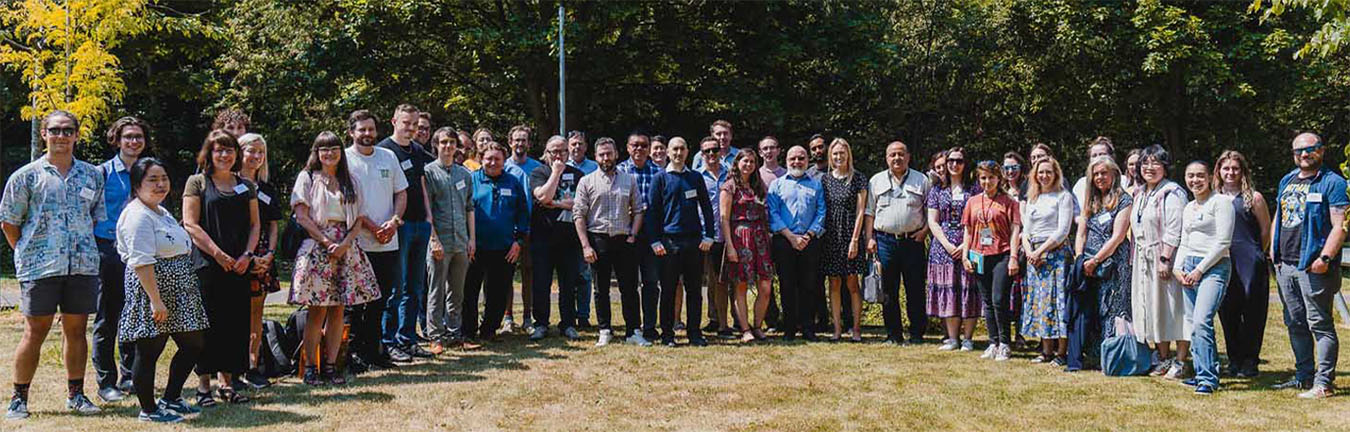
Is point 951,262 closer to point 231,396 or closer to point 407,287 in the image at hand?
point 407,287

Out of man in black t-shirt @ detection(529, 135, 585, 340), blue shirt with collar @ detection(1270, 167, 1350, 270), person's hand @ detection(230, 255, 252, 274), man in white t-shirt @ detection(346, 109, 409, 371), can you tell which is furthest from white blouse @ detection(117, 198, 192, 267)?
blue shirt with collar @ detection(1270, 167, 1350, 270)

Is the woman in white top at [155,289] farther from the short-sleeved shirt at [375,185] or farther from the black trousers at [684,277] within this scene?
A: the black trousers at [684,277]

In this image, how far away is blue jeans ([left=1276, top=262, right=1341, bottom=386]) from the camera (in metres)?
6.30

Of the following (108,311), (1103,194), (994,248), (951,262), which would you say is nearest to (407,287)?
(108,311)

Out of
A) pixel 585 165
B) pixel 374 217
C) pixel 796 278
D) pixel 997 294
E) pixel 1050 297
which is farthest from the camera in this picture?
pixel 585 165

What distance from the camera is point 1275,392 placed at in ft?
21.4

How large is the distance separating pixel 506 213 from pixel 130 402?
10.5 feet

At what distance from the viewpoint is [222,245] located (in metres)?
5.94

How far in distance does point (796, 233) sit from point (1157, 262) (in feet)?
9.28

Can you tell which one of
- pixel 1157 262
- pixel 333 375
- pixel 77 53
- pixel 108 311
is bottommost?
pixel 333 375

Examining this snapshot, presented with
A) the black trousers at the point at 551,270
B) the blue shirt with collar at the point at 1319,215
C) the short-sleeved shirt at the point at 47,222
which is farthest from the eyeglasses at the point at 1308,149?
the short-sleeved shirt at the point at 47,222

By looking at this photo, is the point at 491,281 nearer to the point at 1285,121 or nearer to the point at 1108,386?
the point at 1108,386

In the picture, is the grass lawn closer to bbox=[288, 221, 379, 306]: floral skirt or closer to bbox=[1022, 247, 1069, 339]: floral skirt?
bbox=[1022, 247, 1069, 339]: floral skirt

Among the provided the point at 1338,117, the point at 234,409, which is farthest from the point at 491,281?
the point at 1338,117
